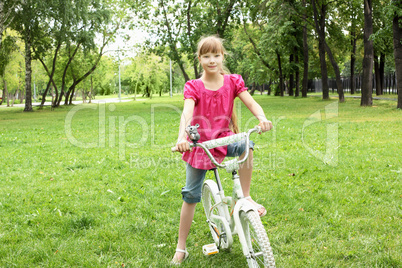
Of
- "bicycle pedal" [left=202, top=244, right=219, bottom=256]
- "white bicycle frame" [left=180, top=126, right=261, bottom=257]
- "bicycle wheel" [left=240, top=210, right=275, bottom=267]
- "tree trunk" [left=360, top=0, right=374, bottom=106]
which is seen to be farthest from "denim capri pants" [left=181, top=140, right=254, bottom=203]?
"tree trunk" [left=360, top=0, right=374, bottom=106]

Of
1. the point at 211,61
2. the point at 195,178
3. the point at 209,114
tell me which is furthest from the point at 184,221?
the point at 211,61

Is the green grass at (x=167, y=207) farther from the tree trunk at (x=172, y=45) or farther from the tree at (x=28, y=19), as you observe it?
the tree at (x=28, y=19)

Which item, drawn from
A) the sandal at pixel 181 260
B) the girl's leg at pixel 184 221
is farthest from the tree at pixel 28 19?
the sandal at pixel 181 260

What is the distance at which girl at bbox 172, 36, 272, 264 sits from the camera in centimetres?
313

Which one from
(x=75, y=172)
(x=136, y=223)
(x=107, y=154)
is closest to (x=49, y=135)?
(x=107, y=154)

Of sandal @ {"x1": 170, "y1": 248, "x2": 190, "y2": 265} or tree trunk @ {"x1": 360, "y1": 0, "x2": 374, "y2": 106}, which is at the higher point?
tree trunk @ {"x1": 360, "y1": 0, "x2": 374, "y2": 106}

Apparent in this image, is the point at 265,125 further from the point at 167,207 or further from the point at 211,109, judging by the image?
the point at 167,207

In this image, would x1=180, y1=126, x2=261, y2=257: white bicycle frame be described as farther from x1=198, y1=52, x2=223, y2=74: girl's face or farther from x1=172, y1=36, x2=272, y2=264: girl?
x1=198, y1=52, x2=223, y2=74: girl's face

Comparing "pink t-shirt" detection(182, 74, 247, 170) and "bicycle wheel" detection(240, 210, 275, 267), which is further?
"pink t-shirt" detection(182, 74, 247, 170)

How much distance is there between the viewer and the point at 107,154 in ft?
28.7

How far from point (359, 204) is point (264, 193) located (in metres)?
1.28

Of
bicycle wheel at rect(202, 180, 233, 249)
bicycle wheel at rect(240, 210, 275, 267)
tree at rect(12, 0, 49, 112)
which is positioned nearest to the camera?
bicycle wheel at rect(240, 210, 275, 267)

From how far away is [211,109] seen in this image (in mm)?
3207

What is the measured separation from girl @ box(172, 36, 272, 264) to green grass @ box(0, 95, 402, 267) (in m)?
0.87
